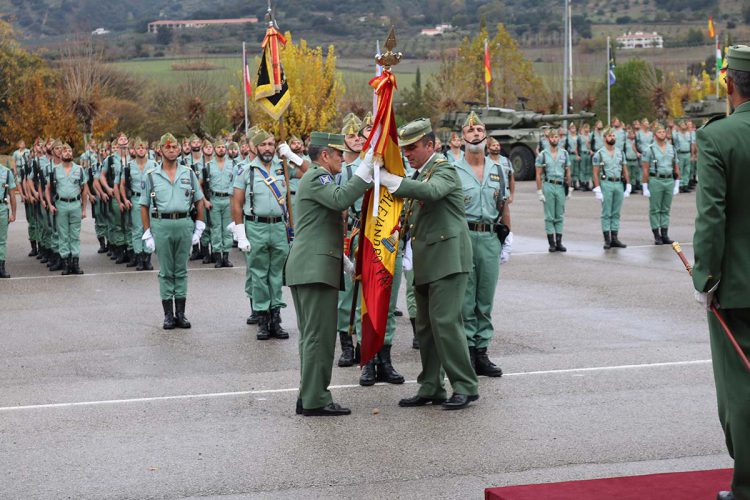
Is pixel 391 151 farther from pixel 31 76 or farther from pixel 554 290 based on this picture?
pixel 31 76

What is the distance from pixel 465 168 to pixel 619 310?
3.71 m

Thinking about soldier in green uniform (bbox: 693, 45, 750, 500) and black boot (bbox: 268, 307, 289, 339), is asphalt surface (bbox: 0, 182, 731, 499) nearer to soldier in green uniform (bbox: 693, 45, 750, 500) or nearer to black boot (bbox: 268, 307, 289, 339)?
black boot (bbox: 268, 307, 289, 339)

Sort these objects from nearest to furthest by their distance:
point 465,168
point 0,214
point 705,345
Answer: point 465,168 < point 705,345 < point 0,214

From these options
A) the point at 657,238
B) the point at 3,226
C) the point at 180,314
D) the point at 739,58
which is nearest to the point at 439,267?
the point at 739,58

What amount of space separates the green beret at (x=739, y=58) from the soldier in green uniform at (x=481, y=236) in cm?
405

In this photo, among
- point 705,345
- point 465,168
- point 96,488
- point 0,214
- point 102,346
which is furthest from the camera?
point 0,214

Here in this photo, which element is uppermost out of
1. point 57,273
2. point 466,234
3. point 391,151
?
point 391,151

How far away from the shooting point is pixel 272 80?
1140 centimetres

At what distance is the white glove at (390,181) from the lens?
26.7 ft

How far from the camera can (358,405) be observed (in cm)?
877

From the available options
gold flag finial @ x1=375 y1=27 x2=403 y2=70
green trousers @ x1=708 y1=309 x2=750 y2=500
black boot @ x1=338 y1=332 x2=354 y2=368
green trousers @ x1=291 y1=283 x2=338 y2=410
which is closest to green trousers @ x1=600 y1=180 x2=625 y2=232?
black boot @ x1=338 y1=332 x2=354 y2=368

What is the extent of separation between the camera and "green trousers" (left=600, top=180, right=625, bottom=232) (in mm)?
19391

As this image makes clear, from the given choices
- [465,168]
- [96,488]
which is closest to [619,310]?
[465,168]

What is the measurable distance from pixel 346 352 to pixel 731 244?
5.15m
